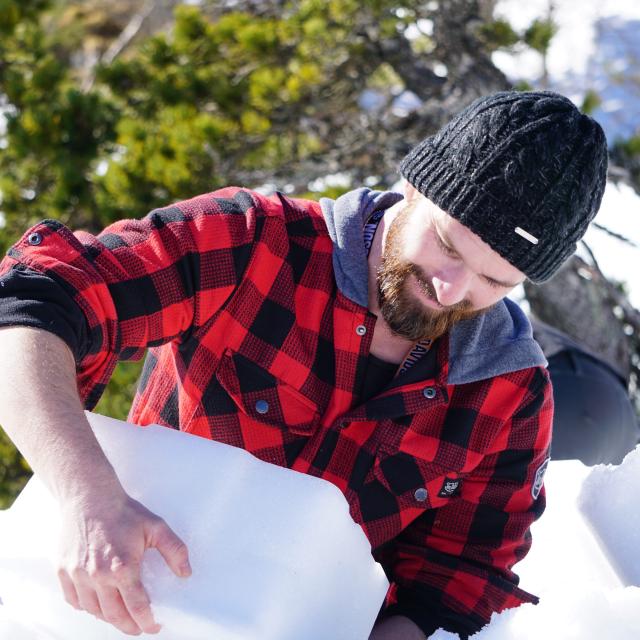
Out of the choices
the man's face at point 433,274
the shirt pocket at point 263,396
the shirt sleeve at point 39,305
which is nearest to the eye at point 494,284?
the man's face at point 433,274

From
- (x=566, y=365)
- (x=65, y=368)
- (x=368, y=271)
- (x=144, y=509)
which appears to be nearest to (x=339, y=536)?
(x=144, y=509)

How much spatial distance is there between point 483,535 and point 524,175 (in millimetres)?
666

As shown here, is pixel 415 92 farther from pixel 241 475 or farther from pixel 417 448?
pixel 241 475

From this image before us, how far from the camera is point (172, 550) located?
0.95 metres

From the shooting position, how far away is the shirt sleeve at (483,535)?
148 cm

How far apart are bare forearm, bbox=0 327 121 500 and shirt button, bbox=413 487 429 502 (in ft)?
2.32

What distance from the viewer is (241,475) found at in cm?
105

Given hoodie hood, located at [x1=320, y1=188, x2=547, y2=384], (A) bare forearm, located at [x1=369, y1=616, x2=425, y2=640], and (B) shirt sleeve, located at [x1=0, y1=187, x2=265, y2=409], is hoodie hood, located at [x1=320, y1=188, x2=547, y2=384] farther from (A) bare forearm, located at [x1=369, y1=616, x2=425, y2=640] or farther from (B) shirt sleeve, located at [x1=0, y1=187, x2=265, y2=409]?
(A) bare forearm, located at [x1=369, y1=616, x2=425, y2=640]

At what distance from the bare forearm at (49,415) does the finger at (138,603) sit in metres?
0.11

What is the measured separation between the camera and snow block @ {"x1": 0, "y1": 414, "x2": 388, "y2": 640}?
0.96 meters

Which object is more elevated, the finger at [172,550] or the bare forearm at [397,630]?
the finger at [172,550]

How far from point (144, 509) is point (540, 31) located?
8.39 ft

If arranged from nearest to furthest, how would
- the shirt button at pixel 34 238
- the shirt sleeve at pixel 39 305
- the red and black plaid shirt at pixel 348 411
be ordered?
the shirt sleeve at pixel 39 305, the shirt button at pixel 34 238, the red and black plaid shirt at pixel 348 411

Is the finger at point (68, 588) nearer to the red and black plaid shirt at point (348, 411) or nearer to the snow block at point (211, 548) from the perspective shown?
the snow block at point (211, 548)
